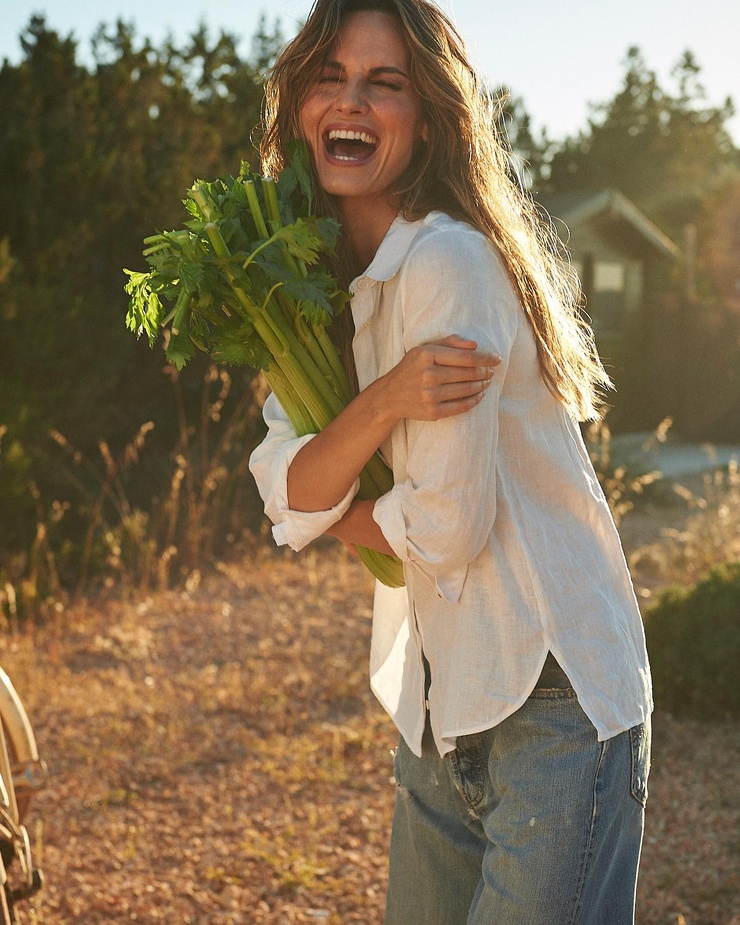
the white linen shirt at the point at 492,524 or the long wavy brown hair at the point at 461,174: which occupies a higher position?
the long wavy brown hair at the point at 461,174

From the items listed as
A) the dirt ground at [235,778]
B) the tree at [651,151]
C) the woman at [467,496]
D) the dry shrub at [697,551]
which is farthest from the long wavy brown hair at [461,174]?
the tree at [651,151]

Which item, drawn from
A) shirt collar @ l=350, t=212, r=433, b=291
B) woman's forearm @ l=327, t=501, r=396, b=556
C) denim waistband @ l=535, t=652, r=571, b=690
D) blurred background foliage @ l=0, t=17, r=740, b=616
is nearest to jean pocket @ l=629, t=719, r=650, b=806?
denim waistband @ l=535, t=652, r=571, b=690

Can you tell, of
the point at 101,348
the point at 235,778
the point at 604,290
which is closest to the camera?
the point at 235,778

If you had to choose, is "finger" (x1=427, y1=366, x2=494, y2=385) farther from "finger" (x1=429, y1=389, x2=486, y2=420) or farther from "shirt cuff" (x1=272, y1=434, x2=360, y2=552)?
"shirt cuff" (x1=272, y1=434, x2=360, y2=552)

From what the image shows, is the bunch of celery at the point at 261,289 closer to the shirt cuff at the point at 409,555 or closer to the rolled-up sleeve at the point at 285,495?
the rolled-up sleeve at the point at 285,495

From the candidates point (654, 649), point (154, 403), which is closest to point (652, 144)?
point (154, 403)

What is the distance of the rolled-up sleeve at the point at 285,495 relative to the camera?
6.25 feet

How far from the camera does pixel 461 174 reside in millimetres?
1905

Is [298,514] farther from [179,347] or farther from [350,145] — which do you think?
[350,145]

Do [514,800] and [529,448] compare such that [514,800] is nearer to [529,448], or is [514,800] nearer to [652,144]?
[529,448]

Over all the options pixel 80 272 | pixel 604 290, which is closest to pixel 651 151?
pixel 604 290

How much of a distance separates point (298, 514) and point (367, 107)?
2.41ft

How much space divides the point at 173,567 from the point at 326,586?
1.23 meters

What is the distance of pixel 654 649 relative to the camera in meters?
4.89
